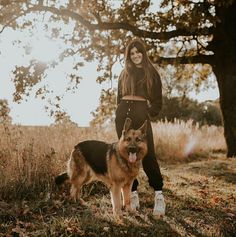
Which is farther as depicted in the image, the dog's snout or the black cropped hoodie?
the black cropped hoodie

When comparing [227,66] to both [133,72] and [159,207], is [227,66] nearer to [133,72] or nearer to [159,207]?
[133,72]

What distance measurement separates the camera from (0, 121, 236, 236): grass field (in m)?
6.12

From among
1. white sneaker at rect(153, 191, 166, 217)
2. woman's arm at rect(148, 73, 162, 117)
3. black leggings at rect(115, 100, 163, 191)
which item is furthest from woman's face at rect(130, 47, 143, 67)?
white sneaker at rect(153, 191, 166, 217)

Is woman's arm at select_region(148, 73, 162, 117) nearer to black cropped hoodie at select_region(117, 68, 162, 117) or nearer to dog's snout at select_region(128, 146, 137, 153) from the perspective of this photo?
black cropped hoodie at select_region(117, 68, 162, 117)

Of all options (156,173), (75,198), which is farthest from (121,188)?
(75,198)

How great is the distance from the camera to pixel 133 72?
23.2 feet

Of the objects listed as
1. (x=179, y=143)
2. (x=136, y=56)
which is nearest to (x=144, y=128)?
(x=136, y=56)

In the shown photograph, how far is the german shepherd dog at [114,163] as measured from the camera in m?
6.48

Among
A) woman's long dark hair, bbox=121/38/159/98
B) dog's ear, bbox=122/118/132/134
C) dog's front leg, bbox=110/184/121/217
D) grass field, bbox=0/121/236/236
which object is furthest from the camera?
woman's long dark hair, bbox=121/38/159/98

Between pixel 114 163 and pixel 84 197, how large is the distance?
5.91ft

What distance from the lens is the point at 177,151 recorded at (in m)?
15.8

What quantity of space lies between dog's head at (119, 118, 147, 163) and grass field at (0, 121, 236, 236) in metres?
0.89

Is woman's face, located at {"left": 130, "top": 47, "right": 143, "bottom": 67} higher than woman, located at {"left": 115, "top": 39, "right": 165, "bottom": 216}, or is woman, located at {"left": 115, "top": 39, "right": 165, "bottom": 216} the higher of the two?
woman's face, located at {"left": 130, "top": 47, "right": 143, "bottom": 67}

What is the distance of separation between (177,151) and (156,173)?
8758 millimetres
